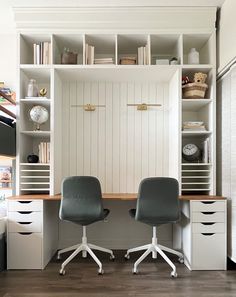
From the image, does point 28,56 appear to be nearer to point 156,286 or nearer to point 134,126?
point 134,126

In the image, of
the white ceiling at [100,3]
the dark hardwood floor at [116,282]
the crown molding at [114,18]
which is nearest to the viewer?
the dark hardwood floor at [116,282]

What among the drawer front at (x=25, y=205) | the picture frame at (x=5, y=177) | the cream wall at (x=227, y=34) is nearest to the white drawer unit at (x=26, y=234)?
the drawer front at (x=25, y=205)

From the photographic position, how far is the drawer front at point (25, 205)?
2.88 meters

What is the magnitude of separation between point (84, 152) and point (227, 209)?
1.78 metres

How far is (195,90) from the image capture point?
313 centimetres

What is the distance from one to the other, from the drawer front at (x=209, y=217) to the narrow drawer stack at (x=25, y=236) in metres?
1.58

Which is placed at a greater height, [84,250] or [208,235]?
[208,235]

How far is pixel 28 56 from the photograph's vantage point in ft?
11.2

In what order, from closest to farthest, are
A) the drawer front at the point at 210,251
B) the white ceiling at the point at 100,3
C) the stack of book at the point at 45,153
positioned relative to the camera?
the drawer front at the point at 210,251, the white ceiling at the point at 100,3, the stack of book at the point at 45,153

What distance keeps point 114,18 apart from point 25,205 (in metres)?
2.22

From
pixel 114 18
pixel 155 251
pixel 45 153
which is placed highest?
pixel 114 18

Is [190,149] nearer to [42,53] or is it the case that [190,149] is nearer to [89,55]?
[89,55]

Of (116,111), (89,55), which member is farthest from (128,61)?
(116,111)

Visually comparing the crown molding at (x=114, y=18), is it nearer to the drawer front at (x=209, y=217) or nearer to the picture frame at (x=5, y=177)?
the picture frame at (x=5, y=177)
